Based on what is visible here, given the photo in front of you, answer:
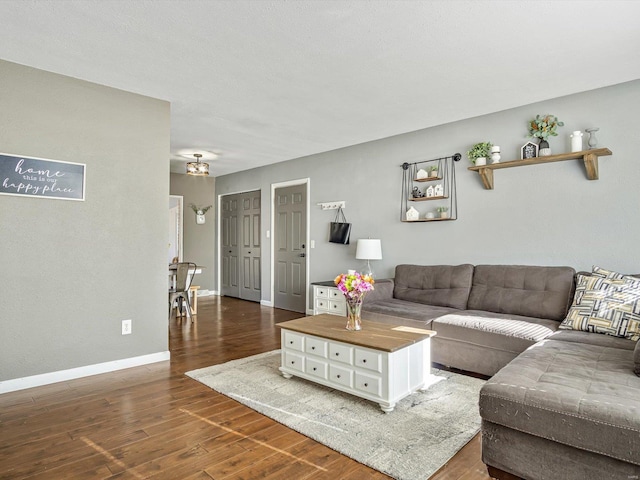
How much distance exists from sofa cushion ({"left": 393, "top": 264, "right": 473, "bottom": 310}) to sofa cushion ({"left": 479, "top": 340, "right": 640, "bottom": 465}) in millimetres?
1764

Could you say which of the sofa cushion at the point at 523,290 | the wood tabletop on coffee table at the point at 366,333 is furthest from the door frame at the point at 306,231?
the sofa cushion at the point at 523,290

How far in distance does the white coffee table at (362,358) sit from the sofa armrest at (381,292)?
3.34 ft

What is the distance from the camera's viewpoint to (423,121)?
427 cm

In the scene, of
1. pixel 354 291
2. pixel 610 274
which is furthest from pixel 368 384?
pixel 610 274

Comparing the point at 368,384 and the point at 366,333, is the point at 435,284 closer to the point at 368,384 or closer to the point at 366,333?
the point at 366,333

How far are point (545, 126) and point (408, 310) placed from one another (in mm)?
Result: 2160

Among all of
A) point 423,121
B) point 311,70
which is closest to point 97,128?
point 311,70

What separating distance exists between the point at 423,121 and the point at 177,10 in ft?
9.43

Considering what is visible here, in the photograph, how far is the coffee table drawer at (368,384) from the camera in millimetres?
2518

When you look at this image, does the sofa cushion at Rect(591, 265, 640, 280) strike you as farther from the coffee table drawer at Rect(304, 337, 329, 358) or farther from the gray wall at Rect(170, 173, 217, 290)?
the gray wall at Rect(170, 173, 217, 290)

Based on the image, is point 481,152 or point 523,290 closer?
point 523,290

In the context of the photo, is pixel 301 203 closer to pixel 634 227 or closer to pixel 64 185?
pixel 64 185

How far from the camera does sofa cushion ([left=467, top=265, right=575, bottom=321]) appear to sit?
3.30m

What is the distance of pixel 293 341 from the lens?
3.09m
